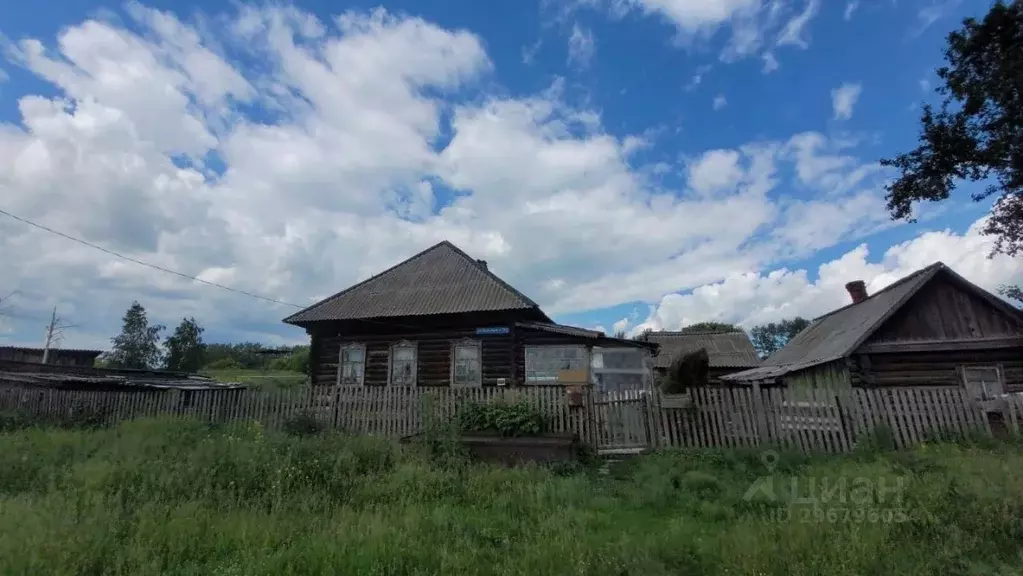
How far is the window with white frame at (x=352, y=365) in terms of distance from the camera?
17.5m

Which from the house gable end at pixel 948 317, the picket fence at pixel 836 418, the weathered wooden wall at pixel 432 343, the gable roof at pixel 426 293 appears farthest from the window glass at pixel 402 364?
the house gable end at pixel 948 317

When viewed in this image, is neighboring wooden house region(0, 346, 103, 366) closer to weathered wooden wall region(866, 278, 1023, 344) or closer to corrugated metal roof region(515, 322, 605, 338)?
corrugated metal roof region(515, 322, 605, 338)

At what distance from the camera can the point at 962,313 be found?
558 inches

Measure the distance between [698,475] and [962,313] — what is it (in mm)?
13311

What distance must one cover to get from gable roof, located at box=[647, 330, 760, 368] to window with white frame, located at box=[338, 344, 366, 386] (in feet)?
66.8

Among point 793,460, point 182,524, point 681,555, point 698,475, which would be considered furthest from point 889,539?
point 182,524

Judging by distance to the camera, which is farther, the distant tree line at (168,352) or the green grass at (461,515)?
the distant tree line at (168,352)

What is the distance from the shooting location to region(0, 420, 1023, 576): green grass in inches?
156

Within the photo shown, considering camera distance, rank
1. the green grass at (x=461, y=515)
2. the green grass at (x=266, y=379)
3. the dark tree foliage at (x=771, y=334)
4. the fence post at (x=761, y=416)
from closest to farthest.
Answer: the green grass at (x=461, y=515), the fence post at (x=761, y=416), the green grass at (x=266, y=379), the dark tree foliage at (x=771, y=334)

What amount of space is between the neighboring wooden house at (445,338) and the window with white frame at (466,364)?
4cm

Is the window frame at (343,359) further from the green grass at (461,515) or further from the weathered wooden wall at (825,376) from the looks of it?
the weathered wooden wall at (825,376)

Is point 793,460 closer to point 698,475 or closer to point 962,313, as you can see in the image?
point 698,475

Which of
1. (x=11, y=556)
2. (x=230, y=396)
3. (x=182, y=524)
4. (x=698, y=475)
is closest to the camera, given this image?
(x=11, y=556)

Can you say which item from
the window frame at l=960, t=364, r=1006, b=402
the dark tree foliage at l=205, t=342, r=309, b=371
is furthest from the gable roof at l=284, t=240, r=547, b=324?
the dark tree foliage at l=205, t=342, r=309, b=371
